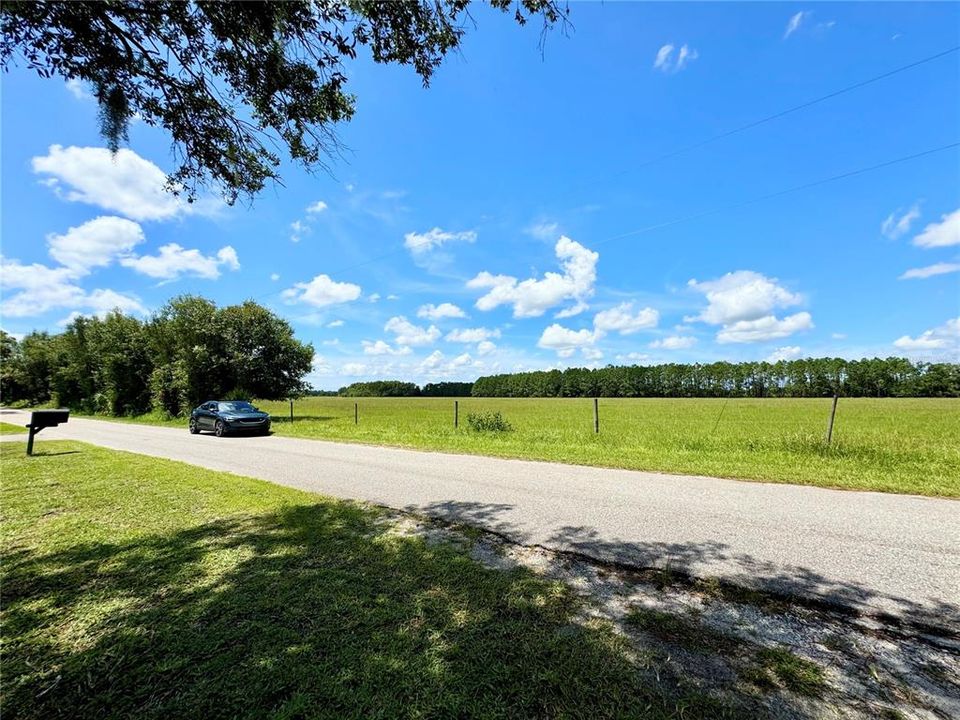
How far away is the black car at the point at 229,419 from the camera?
15906 mm

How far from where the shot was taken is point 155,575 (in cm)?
345

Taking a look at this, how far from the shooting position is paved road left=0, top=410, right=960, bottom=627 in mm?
3412

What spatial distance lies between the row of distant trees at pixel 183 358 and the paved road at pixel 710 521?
21903 mm

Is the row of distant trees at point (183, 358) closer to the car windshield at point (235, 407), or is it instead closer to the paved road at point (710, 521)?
the car windshield at point (235, 407)

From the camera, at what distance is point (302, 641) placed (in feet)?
8.29

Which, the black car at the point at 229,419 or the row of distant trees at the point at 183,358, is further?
the row of distant trees at the point at 183,358

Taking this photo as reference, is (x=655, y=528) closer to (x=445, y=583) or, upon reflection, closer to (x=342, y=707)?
(x=445, y=583)

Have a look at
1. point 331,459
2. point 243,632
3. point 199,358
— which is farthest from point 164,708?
point 199,358

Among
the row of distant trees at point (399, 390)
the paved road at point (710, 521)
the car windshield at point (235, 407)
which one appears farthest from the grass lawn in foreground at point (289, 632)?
the row of distant trees at point (399, 390)

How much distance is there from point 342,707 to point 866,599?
3739mm

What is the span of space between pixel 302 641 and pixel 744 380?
380 feet

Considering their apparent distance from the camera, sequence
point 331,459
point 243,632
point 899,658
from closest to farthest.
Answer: point 899,658
point 243,632
point 331,459

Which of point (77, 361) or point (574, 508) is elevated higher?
point (77, 361)

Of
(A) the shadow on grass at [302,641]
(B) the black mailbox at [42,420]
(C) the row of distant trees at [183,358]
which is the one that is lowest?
(A) the shadow on grass at [302,641]
